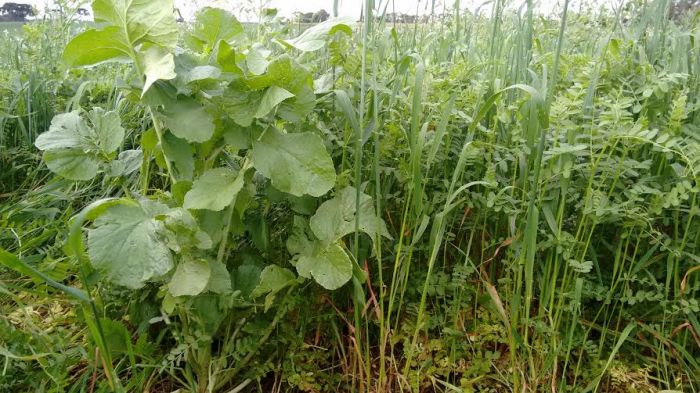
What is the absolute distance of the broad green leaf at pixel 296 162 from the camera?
105 cm

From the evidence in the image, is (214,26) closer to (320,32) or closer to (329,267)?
(320,32)

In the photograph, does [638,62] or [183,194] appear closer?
[183,194]

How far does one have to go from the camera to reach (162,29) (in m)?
1.05

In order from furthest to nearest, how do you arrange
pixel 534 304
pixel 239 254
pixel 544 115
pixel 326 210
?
pixel 534 304 → pixel 239 254 → pixel 326 210 → pixel 544 115

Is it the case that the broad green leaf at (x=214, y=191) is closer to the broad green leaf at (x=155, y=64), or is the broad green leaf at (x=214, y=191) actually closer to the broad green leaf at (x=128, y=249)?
the broad green leaf at (x=128, y=249)

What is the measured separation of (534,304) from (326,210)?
62cm

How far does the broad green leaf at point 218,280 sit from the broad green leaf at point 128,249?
0.42 feet

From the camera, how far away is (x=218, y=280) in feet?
3.56

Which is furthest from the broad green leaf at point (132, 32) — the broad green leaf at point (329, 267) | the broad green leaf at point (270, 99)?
the broad green leaf at point (329, 267)

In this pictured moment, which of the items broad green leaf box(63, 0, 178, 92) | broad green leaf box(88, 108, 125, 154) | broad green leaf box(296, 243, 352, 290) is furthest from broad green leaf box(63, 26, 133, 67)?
broad green leaf box(296, 243, 352, 290)

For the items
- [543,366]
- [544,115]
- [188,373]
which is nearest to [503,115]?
[544,115]

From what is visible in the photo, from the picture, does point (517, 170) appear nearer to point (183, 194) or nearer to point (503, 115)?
point (503, 115)

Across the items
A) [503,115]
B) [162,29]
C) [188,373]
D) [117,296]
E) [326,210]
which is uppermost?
[162,29]

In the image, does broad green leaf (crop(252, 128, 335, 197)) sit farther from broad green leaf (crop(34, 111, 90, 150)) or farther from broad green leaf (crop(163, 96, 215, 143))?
broad green leaf (crop(34, 111, 90, 150))
